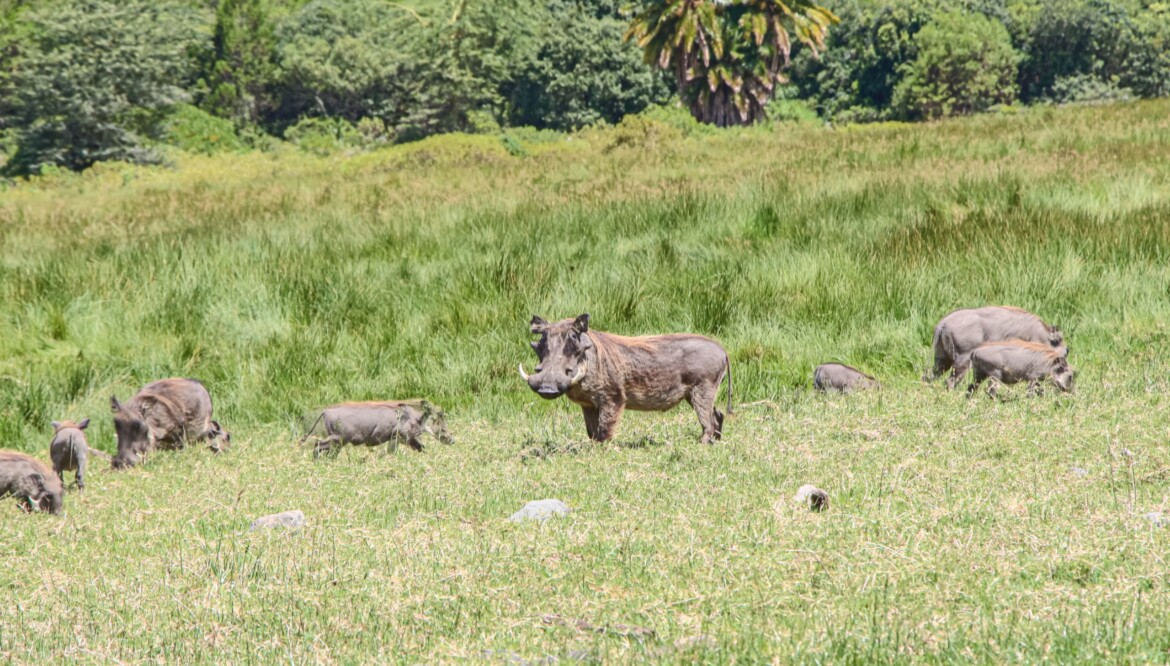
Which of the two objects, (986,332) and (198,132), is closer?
(986,332)

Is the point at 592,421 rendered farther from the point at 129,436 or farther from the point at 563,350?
the point at 129,436

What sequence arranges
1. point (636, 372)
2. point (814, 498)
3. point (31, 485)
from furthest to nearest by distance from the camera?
1. point (636, 372)
2. point (31, 485)
3. point (814, 498)

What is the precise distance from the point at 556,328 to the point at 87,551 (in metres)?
2.11

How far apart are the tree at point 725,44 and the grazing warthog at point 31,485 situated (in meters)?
37.6

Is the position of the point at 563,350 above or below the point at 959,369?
above

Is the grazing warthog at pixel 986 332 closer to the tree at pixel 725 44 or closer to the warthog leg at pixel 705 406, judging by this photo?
the warthog leg at pixel 705 406

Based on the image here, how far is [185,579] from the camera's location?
3826mm

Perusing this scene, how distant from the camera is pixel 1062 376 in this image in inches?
249

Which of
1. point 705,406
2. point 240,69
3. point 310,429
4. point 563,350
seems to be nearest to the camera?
point 563,350

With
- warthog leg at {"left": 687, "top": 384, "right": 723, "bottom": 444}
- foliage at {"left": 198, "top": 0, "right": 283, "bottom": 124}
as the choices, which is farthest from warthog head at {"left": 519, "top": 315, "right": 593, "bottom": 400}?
foliage at {"left": 198, "top": 0, "right": 283, "bottom": 124}

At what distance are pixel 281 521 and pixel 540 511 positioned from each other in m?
0.98

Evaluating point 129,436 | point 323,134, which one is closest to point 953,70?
point 323,134

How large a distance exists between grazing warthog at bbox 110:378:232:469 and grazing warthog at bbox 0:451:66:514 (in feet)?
3.83

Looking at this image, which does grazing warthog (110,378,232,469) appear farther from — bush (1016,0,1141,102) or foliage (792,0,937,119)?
bush (1016,0,1141,102)
